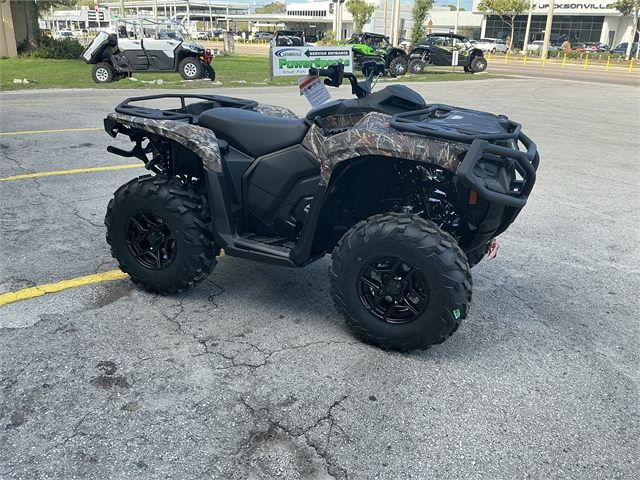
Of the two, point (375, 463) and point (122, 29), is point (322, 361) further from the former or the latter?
point (122, 29)

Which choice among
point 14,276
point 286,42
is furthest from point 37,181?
point 286,42

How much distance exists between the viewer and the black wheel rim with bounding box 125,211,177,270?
12.4ft

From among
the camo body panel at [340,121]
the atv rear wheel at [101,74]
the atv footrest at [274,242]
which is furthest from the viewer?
the atv rear wheel at [101,74]

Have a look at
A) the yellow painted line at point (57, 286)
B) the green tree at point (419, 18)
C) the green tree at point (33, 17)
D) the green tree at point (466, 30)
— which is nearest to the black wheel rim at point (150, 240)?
the yellow painted line at point (57, 286)

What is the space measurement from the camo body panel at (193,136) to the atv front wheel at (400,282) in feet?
3.24

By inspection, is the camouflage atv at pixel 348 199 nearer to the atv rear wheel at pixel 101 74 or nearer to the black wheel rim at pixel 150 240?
the black wheel rim at pixel 150 240

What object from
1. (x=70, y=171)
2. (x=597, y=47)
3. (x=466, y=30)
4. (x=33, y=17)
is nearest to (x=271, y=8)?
(x=466, y=30)

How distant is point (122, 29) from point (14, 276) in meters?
17.7

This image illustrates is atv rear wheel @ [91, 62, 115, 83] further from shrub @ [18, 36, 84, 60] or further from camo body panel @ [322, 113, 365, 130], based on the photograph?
camo body panel @ [322, 113, 365, 130]

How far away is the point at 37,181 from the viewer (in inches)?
259

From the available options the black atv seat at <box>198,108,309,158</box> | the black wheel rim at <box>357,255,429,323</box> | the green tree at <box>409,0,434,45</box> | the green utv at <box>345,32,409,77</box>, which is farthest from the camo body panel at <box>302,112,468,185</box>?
the green tree at <box>409,0,434,45</box>

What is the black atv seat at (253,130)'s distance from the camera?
351cm

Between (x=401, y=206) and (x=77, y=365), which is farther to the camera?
(x=401, y=206)

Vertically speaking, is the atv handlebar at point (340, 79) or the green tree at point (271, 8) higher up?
the green tree at point (271, 8)
